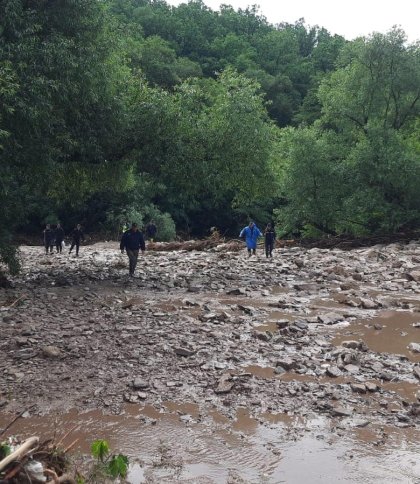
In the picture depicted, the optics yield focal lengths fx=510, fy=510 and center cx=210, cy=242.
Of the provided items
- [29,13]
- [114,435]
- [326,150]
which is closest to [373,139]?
[326,150]

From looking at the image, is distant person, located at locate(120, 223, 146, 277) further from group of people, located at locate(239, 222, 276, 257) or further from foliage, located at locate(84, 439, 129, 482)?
foliage, located at locate(84, 439, 129, 482)

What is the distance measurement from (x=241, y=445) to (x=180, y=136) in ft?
38.6

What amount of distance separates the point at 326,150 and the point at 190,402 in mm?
25155

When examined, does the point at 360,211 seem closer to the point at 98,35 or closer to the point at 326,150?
the point at 326,150

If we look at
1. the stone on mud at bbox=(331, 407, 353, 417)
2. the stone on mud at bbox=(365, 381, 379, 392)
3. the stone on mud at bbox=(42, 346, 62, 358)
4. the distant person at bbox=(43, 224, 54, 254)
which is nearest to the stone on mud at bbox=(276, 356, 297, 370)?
the stone on mud at bbox=(365, 381, 379, 392)

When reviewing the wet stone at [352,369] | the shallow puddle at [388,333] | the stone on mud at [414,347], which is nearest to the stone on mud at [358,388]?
the wet stone at [352,369]

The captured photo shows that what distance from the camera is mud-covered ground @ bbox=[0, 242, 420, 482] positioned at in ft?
23.3

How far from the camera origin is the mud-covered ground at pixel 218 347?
23.3ft

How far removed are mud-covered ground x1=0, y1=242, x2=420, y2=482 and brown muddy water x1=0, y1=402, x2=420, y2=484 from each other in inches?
6.1

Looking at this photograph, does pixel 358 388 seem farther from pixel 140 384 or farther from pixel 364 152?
pixel 364 152

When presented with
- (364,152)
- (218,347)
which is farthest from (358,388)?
(364,152)

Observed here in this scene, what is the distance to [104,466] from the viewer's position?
500 centimetres

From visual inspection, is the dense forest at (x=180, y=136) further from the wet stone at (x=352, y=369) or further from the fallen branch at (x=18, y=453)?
the wet stone at (x=352, y=369)

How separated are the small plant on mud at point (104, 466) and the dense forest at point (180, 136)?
21.3ft
